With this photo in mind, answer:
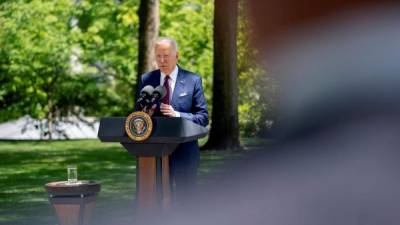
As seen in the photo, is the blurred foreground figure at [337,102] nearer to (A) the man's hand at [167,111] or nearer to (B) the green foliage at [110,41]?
(A) the man's hand at [167,111]

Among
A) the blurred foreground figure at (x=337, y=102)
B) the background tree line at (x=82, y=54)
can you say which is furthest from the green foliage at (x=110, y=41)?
the blurred foreground figure at (x=337, y=102)

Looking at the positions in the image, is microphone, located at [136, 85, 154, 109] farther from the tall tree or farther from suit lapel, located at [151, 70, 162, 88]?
the tall tree

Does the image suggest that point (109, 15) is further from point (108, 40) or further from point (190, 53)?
point (190, 53)

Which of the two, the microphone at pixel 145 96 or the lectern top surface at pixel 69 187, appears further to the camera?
the lectern top surface at pixel 69 187

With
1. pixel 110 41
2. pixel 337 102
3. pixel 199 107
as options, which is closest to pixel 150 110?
pixel 199 107

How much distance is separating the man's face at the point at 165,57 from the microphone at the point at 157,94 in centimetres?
21

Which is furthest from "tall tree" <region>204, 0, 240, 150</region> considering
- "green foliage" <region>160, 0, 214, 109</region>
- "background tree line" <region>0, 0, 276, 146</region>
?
"green foliage" <region>160, 0, 214, 109</region>

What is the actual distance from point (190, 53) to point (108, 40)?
2.72 meters

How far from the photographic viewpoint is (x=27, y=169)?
46.4ft

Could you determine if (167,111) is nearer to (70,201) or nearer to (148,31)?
(70,201)

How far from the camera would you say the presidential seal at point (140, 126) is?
565cm

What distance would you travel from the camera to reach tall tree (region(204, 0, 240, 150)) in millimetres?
17109

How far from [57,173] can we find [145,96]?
7764 millimetres

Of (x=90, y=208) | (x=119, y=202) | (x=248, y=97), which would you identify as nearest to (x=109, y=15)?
(x=248, y=97)
